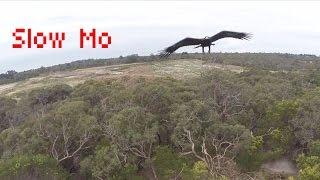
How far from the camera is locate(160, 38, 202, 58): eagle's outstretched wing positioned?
20250mm

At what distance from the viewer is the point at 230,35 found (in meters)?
22.6

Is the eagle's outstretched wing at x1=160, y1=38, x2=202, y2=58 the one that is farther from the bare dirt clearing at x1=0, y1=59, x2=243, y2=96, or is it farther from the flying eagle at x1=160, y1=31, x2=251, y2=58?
the bare dirt clearing at x1=0, y1=59, x2=243, y2=96

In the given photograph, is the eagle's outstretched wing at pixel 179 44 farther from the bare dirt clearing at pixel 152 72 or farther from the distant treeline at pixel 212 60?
the distant treeline at pixel 212 60

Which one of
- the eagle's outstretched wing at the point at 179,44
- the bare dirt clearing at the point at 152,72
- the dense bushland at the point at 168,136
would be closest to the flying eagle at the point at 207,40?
the eagle's outstretched wing at the point at 179,44

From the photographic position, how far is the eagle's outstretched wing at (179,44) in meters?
20.2

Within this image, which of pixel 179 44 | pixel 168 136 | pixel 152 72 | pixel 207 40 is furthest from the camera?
pixel 152 72

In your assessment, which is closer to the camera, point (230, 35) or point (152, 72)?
point (230, 35)

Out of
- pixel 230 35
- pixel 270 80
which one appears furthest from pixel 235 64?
pixel 230 35

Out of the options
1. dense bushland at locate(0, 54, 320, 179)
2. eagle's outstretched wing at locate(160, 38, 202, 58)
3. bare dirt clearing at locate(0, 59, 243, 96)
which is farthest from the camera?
bare dirt clearing at locate(0, 59, 243, 96)

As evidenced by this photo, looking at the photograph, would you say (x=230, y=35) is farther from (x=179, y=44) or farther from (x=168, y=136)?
(x=168, y=136)

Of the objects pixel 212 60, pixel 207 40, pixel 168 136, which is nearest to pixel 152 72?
pixel 212 60

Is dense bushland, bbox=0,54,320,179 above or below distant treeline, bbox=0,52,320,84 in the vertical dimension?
below

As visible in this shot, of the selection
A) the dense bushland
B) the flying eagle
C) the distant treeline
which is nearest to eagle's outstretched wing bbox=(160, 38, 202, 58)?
the flying eagle

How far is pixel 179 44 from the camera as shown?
21.3 meters
